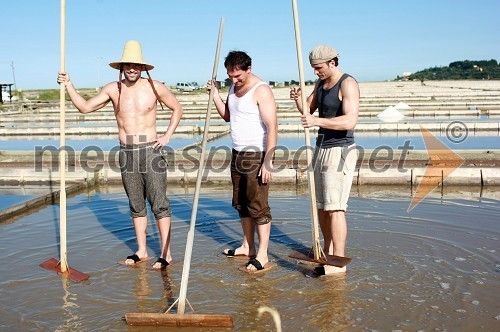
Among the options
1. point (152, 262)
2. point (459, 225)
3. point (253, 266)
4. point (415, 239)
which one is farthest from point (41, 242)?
point (459, 225)

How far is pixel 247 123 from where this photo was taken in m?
4.93

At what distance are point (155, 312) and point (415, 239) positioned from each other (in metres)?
2.91

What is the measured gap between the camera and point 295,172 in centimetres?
908

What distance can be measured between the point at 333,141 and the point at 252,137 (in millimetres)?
687

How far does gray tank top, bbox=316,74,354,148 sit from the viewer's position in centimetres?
463

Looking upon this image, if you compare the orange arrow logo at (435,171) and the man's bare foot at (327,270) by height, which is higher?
the orange arrow logo at (435,171)

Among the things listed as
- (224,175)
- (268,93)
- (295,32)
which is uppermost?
(295,32)

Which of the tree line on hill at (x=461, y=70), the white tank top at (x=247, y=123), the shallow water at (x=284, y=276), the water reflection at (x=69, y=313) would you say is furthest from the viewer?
the tree line on hill at (x=461, y=70)

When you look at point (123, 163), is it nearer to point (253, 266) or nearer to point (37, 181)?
point (253, 266)
